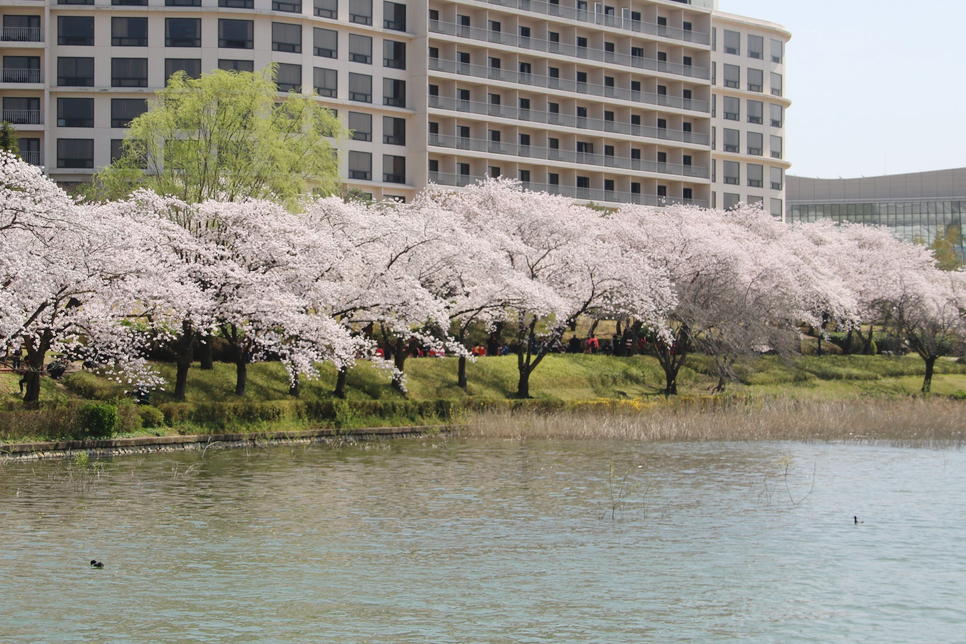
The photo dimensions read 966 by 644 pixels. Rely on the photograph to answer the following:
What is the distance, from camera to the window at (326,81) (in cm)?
8212

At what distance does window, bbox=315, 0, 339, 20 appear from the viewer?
8294 cm

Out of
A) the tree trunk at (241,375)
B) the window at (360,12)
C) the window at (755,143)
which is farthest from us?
the window at (755,143)

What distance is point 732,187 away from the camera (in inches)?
4257

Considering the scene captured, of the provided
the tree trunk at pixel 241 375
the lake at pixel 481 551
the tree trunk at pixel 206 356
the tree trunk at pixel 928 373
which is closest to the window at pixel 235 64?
the tree trunk at pixel 206 356

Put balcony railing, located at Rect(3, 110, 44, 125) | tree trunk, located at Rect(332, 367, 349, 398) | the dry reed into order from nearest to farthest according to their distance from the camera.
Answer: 1. the dry reed
2. tree trunk, located at Rect(332, 367, 349, 398)
3. balcony railing, located at Rect(3, 110, 44, 125)

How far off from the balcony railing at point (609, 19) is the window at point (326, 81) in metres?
17.0

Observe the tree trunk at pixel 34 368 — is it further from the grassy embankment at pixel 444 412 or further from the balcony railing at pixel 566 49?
the balcony railing at pixel 566 49

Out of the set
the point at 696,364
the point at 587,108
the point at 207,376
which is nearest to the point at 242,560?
the point at 207,376

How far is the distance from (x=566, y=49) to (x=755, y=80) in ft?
83.3

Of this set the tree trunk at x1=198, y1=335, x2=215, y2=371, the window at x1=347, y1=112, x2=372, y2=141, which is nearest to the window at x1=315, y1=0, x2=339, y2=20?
the window at x1=347, y1=112, x2=372, y2=141

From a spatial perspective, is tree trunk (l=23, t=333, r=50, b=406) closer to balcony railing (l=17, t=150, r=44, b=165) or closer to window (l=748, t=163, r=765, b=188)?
balcony railing (l=17, t=150, r=44, b=165)

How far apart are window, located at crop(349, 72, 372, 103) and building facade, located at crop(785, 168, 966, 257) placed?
88.1m

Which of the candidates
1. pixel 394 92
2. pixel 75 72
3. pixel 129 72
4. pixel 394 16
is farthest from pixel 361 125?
pixel 75 72

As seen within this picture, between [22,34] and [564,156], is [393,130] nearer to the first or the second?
[564,156]
